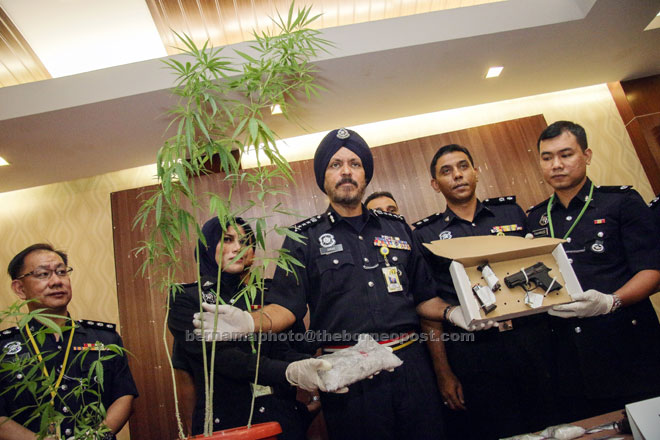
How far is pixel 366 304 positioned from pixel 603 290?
112 cm

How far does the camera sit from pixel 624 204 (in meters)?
1.86

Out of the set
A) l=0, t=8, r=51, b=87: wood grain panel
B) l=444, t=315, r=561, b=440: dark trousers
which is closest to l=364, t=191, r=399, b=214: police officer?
l=444, t=315, r=561, b=440: dark trousers

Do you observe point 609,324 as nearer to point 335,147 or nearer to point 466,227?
point 466,227

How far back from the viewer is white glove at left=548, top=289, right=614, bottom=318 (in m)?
1.43

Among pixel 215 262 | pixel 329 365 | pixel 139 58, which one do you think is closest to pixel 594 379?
pixel 329 365

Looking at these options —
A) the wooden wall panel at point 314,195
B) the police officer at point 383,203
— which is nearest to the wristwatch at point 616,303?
the police officer at point 383,203

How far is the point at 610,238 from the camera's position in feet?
5.99

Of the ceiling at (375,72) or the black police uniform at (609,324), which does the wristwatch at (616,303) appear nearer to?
the black police uniform at (609,324)

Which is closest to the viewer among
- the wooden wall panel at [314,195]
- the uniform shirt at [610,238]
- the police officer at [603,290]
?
the police officer at [603,290]

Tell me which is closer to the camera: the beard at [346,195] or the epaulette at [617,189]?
the beard at [346,195]

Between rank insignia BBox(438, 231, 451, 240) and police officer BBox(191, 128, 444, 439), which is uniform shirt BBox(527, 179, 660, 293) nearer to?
rank insignia BBox(438, 231, 451, 240)

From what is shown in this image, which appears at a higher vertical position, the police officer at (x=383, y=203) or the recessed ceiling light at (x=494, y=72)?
the recessed ceiling light at (x=494, y=72)

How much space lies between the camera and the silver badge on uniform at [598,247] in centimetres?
181

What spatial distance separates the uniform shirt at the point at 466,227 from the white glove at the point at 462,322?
291 mm
